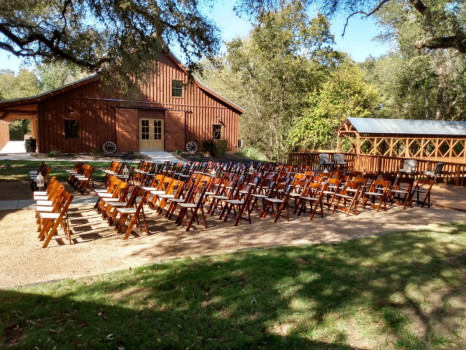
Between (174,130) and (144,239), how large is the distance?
63.6 ft

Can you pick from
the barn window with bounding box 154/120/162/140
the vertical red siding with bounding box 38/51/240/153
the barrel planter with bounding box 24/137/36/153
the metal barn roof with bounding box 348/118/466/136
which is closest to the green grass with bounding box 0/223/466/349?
the metal barn roof with bounding box 348/118/466/136

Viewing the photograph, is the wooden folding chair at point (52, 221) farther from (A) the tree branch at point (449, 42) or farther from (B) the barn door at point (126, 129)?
(B) the barn door at point (126, 129)

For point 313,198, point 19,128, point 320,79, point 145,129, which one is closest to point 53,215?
point 313,198

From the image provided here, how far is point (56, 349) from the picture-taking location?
3094 mm

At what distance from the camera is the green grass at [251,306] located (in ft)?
11.0

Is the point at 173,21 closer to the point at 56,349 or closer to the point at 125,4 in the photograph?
the point at 125,4

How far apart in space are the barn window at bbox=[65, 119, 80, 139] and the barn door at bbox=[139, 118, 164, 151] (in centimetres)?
395

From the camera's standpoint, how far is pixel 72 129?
2238 cm

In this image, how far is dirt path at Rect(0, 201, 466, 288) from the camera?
15.9 feet

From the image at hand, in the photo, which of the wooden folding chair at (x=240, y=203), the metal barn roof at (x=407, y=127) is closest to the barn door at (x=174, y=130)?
the metal barn roof at (x=407, y=127)

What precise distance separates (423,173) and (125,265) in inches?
559

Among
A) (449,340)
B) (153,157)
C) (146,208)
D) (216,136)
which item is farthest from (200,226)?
(216,136)

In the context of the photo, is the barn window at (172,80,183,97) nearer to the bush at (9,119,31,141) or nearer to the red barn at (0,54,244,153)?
the red barn at (0,54,244,153)

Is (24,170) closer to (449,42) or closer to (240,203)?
(240,203)
